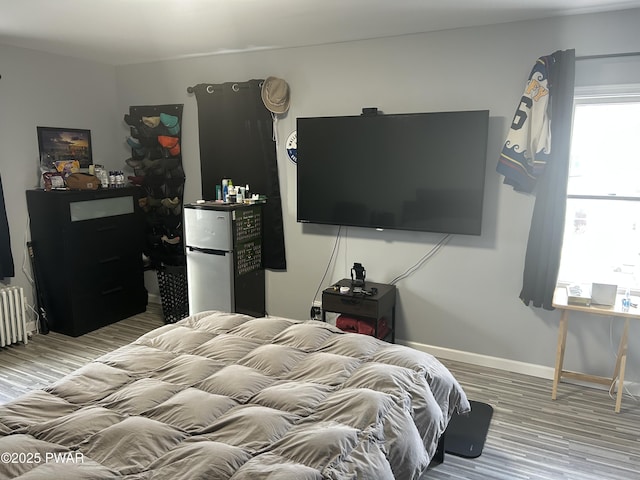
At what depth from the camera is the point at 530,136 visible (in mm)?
3209

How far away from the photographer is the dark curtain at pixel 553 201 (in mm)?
3045

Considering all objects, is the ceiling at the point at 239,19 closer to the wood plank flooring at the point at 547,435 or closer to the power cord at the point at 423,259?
the power cord at the point at 423,259

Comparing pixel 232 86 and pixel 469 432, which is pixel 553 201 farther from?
pixel 232 86

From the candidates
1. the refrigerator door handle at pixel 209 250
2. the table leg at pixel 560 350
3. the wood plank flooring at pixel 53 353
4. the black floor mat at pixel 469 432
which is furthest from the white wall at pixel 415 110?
the wood plank flooring at pixel 53 353

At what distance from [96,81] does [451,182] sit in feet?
11.9

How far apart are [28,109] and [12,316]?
1788 millimetres

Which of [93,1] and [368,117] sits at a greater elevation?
[93,1]

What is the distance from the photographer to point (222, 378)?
6.74ft

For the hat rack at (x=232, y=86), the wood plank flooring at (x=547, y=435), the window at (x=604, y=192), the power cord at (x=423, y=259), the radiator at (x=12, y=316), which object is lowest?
the wood plank flooring at (x=547, y=435)

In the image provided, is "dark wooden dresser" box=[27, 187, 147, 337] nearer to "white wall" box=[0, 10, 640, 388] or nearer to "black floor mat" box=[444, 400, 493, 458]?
"white wall" box=[0, 10, 640, 388]

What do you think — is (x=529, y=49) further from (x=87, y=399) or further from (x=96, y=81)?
(x=96, y=81)

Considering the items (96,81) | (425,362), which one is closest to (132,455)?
(425,362)

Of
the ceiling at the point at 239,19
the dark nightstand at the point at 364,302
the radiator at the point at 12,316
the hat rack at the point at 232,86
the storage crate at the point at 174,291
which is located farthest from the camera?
the storage crate at the point at 174,291

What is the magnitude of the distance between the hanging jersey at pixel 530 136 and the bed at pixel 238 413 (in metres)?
1.61
